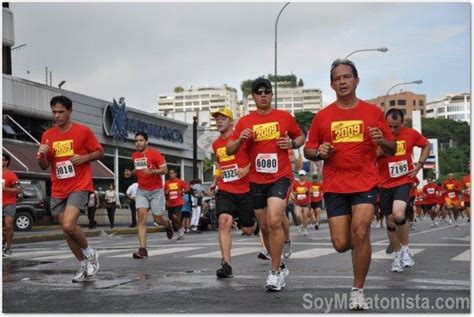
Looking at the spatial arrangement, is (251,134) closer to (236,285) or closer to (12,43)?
(236,285)

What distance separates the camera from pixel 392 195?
33.7 feet

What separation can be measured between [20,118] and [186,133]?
65.4 ft

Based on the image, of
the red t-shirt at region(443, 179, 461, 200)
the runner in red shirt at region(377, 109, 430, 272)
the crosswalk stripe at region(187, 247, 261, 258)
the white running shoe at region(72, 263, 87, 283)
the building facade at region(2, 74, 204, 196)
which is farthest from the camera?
the building facade at region(2, 74, 204, 196)

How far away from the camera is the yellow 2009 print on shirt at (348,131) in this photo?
22.6 ft

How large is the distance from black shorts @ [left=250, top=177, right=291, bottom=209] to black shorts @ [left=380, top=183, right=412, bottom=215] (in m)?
2.27

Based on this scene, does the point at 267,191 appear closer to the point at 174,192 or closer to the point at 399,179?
the point at 399,179

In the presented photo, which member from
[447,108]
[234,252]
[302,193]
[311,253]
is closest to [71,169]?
[234,252]

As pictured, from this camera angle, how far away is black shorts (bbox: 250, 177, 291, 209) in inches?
328

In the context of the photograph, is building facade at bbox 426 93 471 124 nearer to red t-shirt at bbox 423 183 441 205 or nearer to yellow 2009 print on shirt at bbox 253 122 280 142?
red t-shirt at bbox 423 183 441 205

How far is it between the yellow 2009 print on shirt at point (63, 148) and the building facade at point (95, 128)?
913 inches

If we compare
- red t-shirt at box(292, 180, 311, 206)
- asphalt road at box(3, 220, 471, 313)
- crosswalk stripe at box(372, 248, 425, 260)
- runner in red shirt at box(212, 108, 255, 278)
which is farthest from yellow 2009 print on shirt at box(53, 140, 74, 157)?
red t-shirt at box(292, 180, 311, 206)

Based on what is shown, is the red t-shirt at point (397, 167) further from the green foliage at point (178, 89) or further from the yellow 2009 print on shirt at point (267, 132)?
the green foliage at point (178, 89)

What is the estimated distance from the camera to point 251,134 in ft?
27.3

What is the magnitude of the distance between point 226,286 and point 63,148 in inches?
96.2
